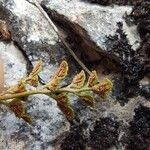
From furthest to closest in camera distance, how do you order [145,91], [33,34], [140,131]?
[33,34] → [145,91] → [140,131]

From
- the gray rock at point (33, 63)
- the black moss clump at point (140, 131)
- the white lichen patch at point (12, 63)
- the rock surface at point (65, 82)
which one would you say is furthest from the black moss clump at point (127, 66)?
the white lichen patch at point (12, 63)

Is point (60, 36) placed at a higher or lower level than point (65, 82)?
higher

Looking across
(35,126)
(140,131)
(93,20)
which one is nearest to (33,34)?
(93,20)

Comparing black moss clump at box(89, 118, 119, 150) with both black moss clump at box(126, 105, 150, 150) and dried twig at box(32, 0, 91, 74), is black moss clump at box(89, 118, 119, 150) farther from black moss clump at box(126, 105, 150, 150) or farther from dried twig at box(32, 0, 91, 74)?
dried twig at box(32, 0, 91, 74)

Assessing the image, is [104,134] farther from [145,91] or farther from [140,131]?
[145,91]

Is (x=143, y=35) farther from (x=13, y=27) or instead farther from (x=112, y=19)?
(x=13, y=27)

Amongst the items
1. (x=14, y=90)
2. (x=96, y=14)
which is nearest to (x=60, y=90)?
(x=14, y=90)

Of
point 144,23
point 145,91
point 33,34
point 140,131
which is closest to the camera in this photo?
point 140,131
